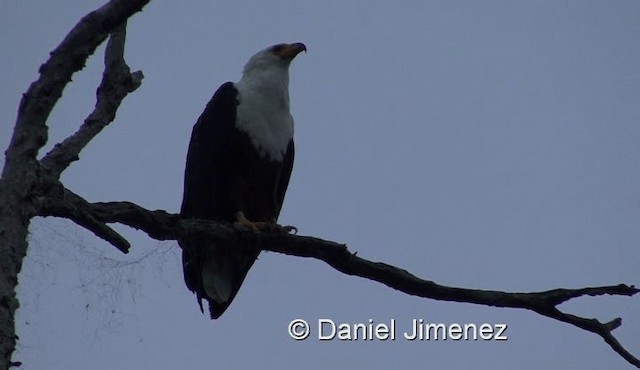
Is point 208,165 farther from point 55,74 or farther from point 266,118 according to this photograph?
point 55,74

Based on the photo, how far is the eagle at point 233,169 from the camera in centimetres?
582

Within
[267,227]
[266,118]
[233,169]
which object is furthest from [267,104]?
[267,227]

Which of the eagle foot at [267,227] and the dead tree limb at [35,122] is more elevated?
the eagle foot at [267,227]

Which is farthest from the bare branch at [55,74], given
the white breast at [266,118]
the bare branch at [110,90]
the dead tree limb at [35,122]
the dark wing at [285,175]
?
the dark wing at [285,175]

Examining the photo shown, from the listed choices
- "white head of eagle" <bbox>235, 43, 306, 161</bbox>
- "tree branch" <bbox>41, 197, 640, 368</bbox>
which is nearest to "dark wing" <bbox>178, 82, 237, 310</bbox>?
"white head of eagle" <bbox>235, 43, 306, 161</bbox>

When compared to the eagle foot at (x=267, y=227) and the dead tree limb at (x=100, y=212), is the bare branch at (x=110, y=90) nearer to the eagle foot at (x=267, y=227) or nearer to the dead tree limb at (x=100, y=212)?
the dead tree limb at (x=100, y=212)

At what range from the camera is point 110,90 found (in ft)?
13.9

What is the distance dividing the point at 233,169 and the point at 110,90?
1857 millimetres

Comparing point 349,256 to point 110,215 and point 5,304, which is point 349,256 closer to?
point 110,215

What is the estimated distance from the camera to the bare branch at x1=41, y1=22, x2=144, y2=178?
404 centimetres

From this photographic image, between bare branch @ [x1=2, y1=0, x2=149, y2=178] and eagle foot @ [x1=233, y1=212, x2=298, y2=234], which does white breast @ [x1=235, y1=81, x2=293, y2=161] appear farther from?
bare branch @ [x1=2, y1=0, x2=149, y2=178]

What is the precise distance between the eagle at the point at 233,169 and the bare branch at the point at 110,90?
1.57 m

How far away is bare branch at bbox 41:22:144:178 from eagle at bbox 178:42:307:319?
5.14 feet

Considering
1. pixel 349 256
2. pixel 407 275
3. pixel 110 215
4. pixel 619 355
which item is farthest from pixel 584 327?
pixel 110 215
